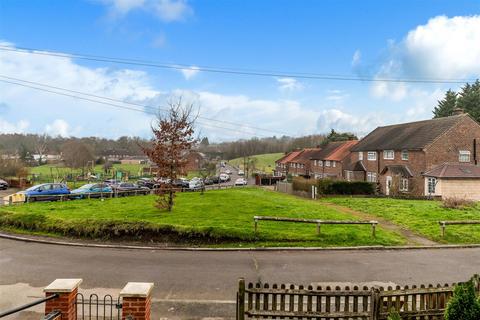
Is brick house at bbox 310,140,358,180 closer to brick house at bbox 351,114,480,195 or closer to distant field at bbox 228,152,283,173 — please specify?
brick house at bbox 351,114,480,195

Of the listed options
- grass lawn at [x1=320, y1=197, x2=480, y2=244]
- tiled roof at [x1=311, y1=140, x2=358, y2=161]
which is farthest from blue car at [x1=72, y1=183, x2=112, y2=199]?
tiled roof at [x1=311, y1=140, x2=358, y2=161]

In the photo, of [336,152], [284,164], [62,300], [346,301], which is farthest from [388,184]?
[284,164]

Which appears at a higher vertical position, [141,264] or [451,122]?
[451,122]

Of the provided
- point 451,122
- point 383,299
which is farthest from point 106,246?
point 451,122

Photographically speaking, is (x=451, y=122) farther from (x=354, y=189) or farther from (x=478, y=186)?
(x=354, y=189)

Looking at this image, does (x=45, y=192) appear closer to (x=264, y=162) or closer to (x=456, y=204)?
(x=456, y=204)

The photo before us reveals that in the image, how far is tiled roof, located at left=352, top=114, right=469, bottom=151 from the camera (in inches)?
1508

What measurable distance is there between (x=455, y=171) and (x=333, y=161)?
22171mm

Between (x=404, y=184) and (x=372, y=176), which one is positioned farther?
(x=372, y=176)

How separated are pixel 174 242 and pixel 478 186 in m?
32.5

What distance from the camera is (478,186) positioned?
35.3 metres

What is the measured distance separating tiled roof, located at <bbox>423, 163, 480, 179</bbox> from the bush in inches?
1268

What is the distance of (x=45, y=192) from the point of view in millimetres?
32750

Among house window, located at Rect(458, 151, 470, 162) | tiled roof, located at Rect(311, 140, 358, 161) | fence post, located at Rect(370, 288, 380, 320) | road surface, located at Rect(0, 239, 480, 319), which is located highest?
tiled roof, located at Rect(311, 140, 358, 161)
